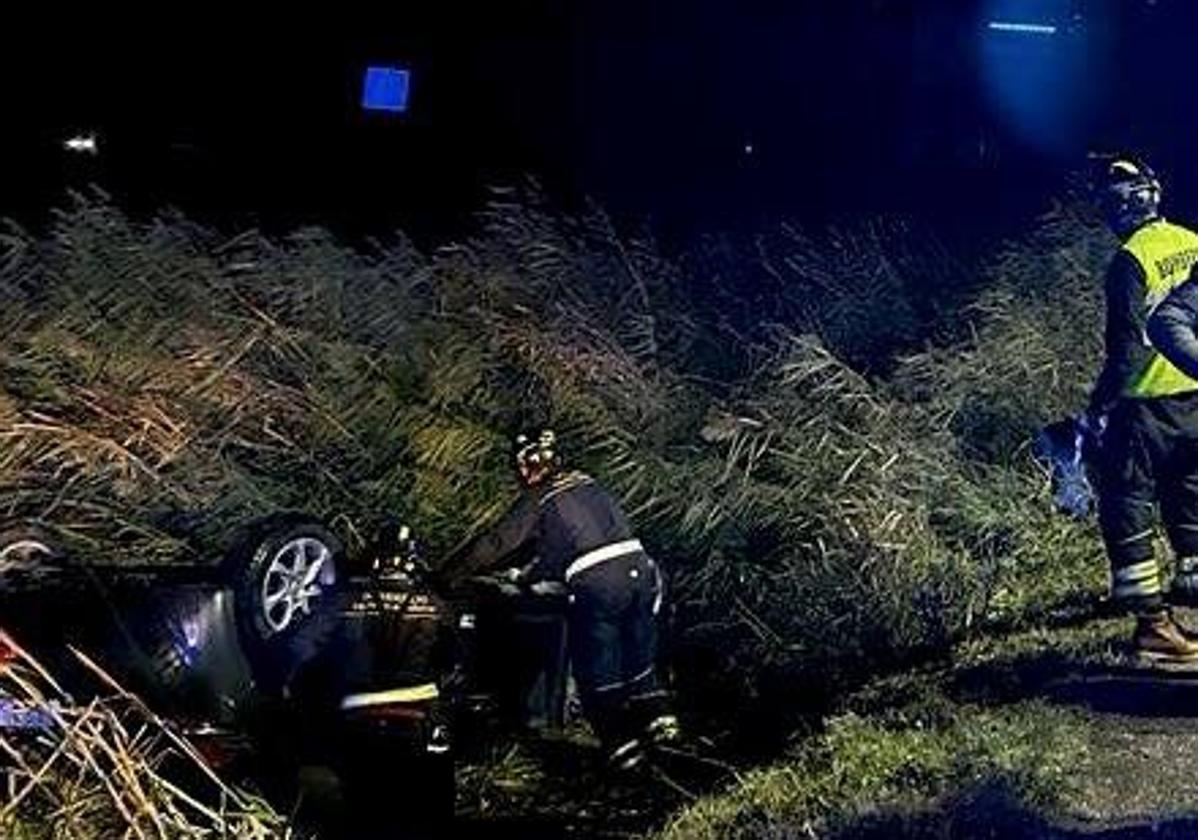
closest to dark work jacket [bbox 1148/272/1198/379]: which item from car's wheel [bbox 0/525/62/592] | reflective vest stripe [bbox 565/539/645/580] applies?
reflective vest stripe [bbox 565/539/645/580]

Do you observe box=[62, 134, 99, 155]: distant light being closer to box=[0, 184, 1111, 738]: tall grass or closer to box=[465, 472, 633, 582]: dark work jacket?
box=[0, 184, 1111, 738]: tall grass

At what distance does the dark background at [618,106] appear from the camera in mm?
14039

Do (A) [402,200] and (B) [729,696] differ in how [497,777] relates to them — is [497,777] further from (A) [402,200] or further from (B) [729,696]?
(A) [402,200]

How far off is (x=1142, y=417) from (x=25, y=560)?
418 centimetres

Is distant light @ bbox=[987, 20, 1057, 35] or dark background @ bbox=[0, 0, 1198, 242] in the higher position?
distant light @ bbox=[987, 20, 1057, 35]

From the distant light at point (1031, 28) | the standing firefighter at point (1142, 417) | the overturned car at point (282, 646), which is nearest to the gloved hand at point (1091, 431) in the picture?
the standing firefighter at point (1142, 417)

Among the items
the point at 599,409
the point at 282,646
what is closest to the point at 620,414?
the point at 599,409

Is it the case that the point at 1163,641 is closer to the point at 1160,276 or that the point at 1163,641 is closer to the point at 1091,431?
the point at 1091,431

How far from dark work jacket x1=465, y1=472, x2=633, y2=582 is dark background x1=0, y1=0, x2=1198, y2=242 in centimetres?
561

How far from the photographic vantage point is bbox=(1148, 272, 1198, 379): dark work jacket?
7016 millimetres

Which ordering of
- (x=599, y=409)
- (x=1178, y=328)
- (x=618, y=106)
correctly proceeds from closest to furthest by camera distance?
(x=1178, y=328)
(x=599, y=409)
(x=618, y=106)

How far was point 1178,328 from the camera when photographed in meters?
7.04

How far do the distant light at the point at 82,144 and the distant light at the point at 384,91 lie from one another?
85.6 inches

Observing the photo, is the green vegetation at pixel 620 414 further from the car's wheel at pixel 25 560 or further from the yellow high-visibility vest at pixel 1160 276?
the yellow high-visibility vest at pixel 1160 276
